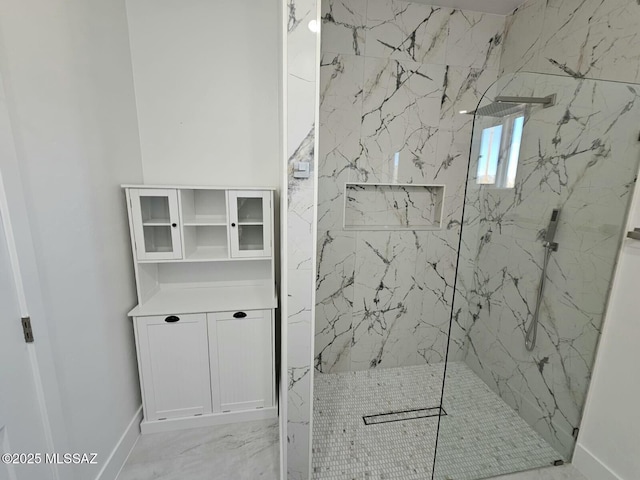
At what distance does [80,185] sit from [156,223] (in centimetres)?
47

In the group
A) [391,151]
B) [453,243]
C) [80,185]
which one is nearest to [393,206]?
[391,151]

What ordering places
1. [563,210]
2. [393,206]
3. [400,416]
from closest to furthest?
[563,210], [400,416], [393,206]

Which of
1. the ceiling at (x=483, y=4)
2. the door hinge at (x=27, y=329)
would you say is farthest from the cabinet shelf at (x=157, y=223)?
the ceiling at (x=483, y=4)

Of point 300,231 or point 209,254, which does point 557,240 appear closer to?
point 300,231

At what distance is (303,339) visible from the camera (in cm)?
134

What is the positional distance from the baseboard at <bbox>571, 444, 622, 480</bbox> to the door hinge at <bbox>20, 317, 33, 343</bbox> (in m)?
2.81

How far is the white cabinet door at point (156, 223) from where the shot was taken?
168 cm

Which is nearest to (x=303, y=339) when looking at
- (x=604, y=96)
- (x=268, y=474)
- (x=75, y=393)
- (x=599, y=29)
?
(x=268, y=474)

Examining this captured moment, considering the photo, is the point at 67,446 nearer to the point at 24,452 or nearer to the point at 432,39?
the point at 24,452

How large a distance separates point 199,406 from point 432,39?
3.12 meters

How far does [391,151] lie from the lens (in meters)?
2.20

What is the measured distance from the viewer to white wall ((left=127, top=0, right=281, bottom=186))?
1.79 m

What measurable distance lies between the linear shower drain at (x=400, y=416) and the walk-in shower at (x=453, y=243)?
0.01 meters

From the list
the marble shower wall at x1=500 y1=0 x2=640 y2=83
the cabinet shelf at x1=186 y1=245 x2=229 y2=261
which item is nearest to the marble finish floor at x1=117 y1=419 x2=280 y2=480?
the cabinet shelf at x1=186 y1=245 x2=229 y2=261
